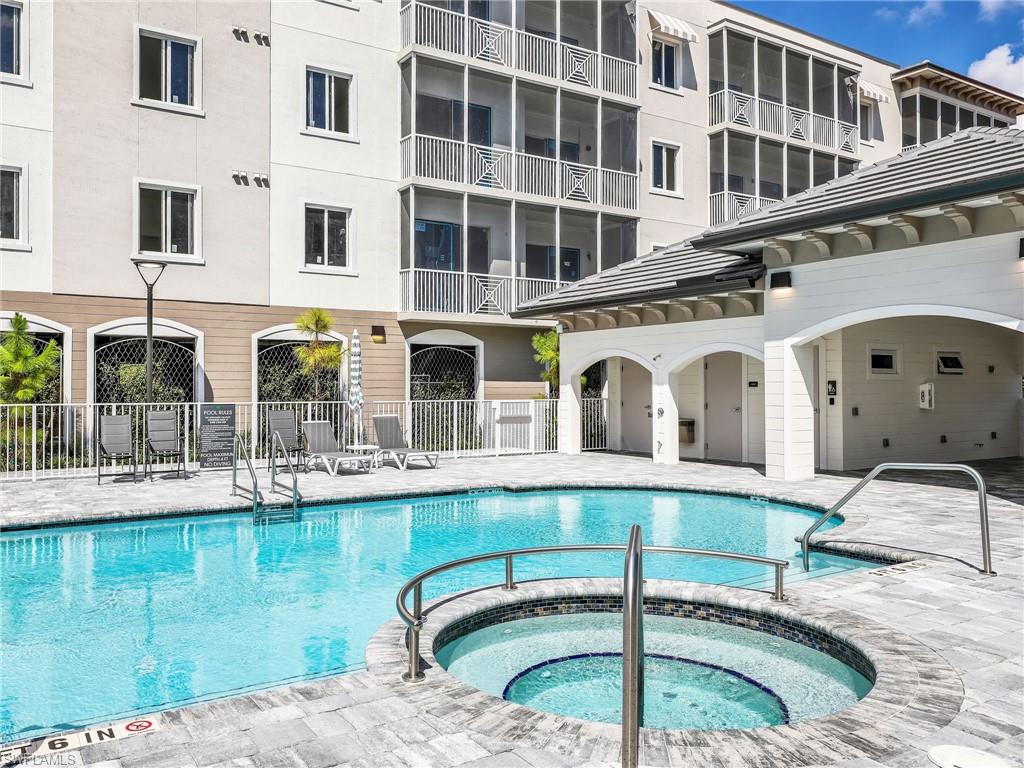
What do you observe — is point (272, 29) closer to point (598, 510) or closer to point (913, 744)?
point (598, 510)

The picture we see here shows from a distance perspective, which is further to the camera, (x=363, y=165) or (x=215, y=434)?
(x=363, y=165)

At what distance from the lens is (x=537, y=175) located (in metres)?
21.9

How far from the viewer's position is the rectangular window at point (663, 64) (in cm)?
2497

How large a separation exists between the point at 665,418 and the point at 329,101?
11491mm

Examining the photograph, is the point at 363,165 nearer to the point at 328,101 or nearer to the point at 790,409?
the point at 328,101

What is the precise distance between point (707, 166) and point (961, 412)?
12065 mm

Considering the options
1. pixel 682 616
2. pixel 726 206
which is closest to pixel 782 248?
pixel 682 616

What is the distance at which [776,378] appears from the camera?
13859 mm

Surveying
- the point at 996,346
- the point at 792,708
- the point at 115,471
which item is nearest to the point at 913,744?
the point at 792,708

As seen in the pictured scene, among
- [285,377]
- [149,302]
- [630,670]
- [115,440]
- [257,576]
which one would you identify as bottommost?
[257,576]

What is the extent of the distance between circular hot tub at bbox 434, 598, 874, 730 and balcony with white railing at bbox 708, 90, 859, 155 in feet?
74.1

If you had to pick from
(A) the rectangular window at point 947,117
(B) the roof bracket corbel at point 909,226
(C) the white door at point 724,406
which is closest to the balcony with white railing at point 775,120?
(A) the rectangular window at point 947,117

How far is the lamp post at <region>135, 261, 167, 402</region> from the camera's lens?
15281mm

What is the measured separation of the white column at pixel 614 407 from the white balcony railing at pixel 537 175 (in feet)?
17.6
